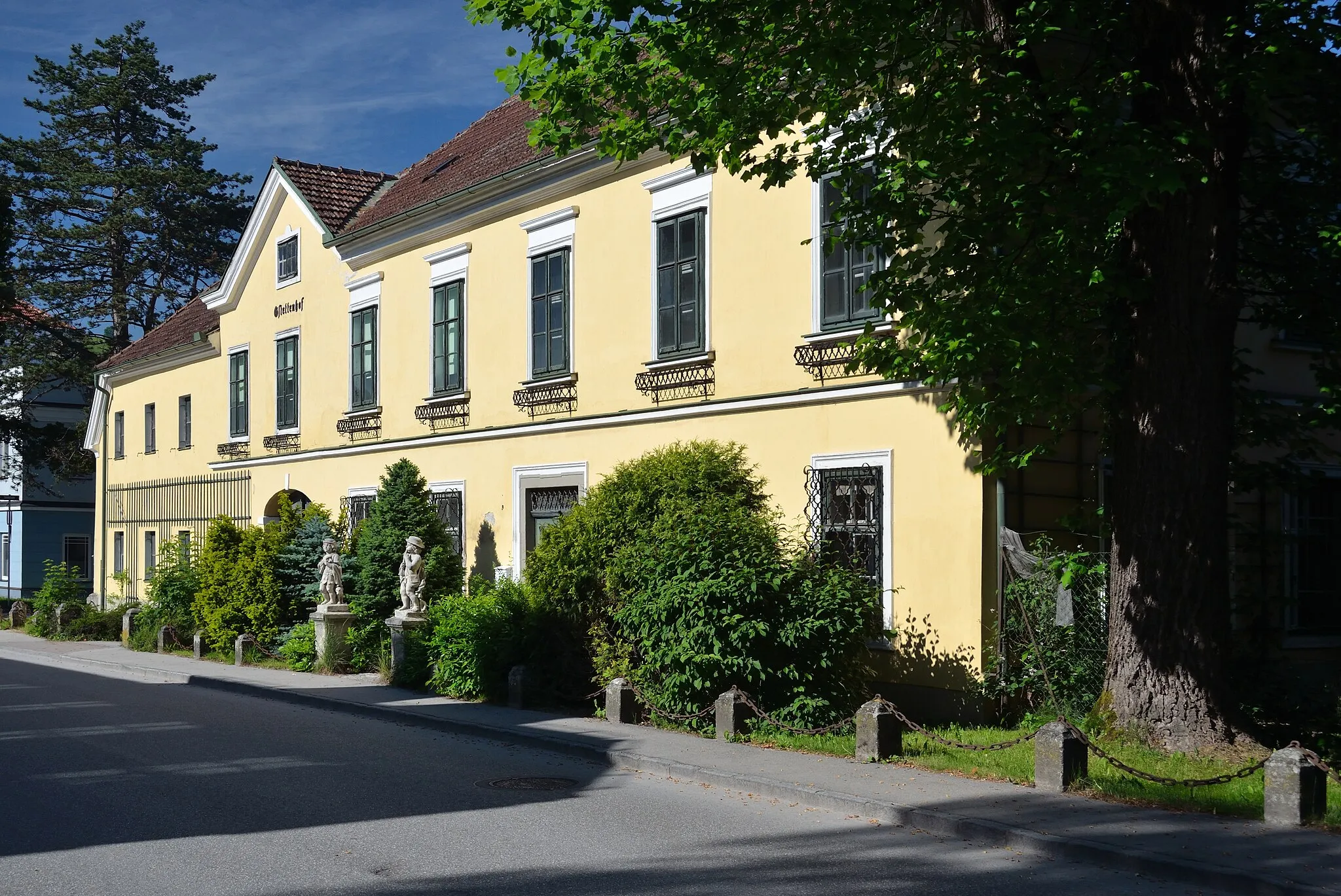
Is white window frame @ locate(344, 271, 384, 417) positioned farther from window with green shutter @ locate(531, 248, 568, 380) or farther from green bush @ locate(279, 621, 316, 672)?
window with green shutter @ locate(531, 248, 568, 380)

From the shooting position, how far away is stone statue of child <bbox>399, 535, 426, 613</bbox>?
19.7 meters

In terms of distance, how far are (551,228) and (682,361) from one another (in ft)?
13.2

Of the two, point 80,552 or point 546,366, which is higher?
point 546,366

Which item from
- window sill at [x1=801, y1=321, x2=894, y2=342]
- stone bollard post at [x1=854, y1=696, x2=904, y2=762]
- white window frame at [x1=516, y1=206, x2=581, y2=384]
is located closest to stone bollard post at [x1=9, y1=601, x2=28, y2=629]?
white window frame at [x1=516, y1=206, x2=581, y2=384]

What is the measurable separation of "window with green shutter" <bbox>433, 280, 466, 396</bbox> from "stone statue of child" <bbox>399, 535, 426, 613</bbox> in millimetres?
3175

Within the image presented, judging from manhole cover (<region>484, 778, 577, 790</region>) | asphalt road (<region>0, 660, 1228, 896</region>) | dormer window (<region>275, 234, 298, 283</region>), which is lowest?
manhole cover (<region>484, 778, 577, 790</region>)

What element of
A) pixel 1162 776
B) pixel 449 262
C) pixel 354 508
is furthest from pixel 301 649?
pixel 1162 776

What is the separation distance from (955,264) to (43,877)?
807 cm

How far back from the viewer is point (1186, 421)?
1091 centimetres

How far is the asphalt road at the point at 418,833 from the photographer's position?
25.0 feet

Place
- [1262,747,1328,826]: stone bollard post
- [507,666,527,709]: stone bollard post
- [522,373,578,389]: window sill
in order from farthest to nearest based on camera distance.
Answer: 1. [522,373,578,389]: window sill
2. [507,666,527,709]: stone bollard post
3. [1262,747,1328,826]: stone bollard post

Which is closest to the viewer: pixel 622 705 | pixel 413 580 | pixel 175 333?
pixel 622 705

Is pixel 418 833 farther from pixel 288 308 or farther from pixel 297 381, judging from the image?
pixel 288 308

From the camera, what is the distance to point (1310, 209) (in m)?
12.5
